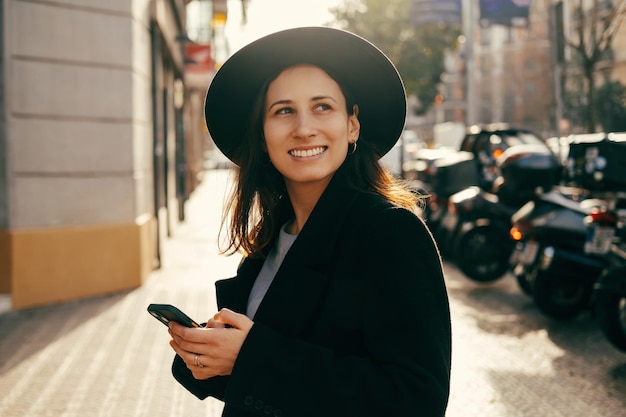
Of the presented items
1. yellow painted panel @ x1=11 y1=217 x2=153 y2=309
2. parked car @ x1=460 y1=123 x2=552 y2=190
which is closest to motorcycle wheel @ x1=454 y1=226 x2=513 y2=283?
parked car @ x1=460 y1=123 x2=552 y2=190

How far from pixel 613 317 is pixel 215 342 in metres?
4.59

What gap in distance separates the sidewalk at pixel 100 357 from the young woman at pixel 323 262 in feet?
3.17

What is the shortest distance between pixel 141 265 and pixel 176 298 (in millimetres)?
868

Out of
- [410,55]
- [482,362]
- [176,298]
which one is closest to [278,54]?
[482,362]

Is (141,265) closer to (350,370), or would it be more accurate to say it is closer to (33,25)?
(33,25)

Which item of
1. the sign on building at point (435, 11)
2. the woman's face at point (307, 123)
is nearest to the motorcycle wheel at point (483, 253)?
the woman's face at point (307, 123)

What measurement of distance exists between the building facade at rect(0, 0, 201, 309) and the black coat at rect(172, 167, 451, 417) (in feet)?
21.3

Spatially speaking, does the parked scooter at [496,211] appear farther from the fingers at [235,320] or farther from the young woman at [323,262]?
the fingers at [235,320]

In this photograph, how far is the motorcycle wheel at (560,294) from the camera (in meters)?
6.68

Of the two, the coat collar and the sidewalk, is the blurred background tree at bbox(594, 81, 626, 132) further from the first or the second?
the coat collar

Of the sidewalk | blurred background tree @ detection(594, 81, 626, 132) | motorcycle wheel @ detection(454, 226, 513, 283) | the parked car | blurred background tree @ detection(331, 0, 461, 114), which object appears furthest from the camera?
blurred background tree @ detection(331, 0, 461, 114)

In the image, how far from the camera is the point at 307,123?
174 cm

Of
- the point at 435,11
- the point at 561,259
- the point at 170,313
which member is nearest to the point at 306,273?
the point at 170,313

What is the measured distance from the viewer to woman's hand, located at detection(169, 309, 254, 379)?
1552 millimetres
